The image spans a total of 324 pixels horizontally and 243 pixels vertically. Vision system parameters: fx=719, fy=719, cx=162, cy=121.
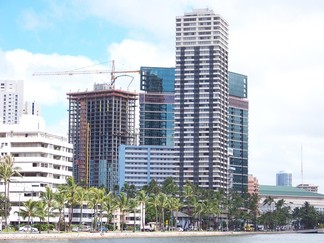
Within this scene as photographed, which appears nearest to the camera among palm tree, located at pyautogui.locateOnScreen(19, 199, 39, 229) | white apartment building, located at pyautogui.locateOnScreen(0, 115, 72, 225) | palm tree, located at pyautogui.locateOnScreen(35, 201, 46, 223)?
palm tree, located at pyautogui.locateOnScreen(19, 199, 39, 229)

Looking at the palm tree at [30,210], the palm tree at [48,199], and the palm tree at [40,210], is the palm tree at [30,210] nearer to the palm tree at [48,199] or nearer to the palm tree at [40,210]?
the palm tree at [40,210]

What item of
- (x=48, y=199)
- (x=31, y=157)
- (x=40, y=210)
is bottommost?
(x=40, y=210)

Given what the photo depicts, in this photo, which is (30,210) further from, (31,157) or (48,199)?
(31,157)

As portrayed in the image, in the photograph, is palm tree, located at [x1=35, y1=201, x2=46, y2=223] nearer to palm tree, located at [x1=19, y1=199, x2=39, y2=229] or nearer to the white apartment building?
palm tree, located at [x1=19, y1=199, x2=39, y2=229]

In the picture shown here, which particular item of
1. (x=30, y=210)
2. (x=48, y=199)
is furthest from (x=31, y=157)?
(x=30, y=210)

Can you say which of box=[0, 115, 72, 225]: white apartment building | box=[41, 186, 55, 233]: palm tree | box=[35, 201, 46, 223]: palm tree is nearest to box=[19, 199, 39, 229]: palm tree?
box=[35, 201, 46, 223]: palm tree

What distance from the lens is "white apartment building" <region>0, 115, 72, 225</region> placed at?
18638 centimetres

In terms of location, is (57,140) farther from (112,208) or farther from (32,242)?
(32,242)

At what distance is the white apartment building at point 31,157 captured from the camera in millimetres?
186375

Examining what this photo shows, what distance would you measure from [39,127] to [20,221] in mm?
28628

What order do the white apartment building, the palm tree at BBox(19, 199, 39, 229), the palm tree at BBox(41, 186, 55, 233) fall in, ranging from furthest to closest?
the white apartment building < the palm tree at BBox(41, 186, 55, 233) < the palm tree at BBox(19, 199, 39, 229)

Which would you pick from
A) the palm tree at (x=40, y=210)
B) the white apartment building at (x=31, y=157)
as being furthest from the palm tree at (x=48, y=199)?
the white apartment building at (x=31, y=157)

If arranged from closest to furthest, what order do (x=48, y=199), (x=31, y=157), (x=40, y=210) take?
(x=40, y=210), (x=48, y=199), (x=31, y=157)

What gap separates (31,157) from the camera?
Result: 19050 cm
